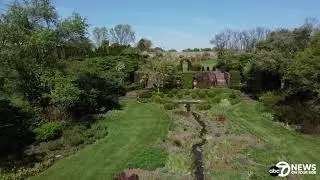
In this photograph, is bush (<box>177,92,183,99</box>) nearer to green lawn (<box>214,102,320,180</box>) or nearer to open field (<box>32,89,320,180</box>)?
open field (<box>32,89,320,180</box>)

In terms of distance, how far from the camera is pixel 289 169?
1800cm

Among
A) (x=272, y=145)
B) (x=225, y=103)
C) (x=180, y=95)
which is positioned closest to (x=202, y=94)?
(x=180, y=95)

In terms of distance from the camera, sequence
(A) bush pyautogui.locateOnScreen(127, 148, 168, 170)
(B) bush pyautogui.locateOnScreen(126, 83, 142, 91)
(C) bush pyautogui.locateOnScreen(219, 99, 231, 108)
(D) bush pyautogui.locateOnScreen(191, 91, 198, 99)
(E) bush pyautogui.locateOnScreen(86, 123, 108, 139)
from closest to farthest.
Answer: (A) bush pyautogui.locateOnScreen(127, 148, 168, 170) < (E) bush pyautogui.locateOnScreen(86, 123, 108, 139) < (C) bush pyautogui.locateOnScreen(219, 99, 231, 108) < (D) bush pyautogui.locateOnScreen(191, 91, 198, 99) < (B) bush pyautogui.locateOnScreen(126, 83, 142, 91)

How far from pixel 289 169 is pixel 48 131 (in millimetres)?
13154

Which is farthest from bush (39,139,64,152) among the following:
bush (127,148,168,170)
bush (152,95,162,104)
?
bush (152,95,162,104)

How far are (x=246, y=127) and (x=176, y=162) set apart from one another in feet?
35.0

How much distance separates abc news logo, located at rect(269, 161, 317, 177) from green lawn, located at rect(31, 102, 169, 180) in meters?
6.39

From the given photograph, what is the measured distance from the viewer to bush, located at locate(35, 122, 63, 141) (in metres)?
23.7

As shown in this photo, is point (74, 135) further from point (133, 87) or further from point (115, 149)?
point (133, 87)

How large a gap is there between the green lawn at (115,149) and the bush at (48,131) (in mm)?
2602

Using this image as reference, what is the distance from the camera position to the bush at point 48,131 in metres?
23.7

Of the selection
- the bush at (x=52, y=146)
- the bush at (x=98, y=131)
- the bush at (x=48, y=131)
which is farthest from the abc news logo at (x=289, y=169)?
the bush at (x=48, y=131)

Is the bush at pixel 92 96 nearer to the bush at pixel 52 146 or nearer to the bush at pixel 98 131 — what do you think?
the bush at pixel 98 131

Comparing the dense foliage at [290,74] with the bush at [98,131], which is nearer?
the bush at [98,131]
